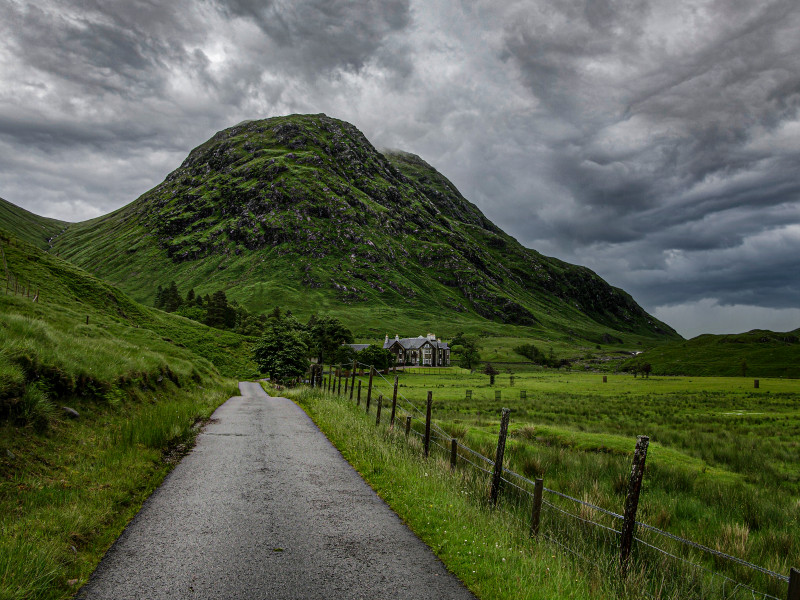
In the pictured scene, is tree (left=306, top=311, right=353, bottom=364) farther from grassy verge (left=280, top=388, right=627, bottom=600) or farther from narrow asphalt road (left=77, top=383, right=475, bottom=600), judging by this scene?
narrow asphalt road (left=77, top=383, right=475, bottom=600)

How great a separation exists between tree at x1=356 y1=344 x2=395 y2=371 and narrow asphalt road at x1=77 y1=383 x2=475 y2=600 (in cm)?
7609

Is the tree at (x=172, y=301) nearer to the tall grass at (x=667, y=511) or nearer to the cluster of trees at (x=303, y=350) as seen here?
the cluster of trees at (x=303, y=350)

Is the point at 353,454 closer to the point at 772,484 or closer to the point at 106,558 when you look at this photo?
the point at 106,558

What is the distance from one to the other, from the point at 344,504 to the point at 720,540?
26.4 feet

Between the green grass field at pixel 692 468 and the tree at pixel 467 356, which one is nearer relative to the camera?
the green grass field at pixel 692 468

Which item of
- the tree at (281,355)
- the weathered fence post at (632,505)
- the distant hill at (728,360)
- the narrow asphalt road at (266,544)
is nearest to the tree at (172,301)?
the tree at (281,355)

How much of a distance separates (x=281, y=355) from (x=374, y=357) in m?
29.7

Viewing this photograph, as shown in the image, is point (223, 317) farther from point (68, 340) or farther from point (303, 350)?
Result: point (68, 340)

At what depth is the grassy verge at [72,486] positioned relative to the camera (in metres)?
5.49

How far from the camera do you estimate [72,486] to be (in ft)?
27.5

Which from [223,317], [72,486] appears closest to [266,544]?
[72,486]

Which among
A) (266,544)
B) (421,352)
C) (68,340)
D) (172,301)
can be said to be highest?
(172,301)

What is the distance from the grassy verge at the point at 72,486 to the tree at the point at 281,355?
48.2m

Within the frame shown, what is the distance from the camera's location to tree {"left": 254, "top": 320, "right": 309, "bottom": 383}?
62.4m
